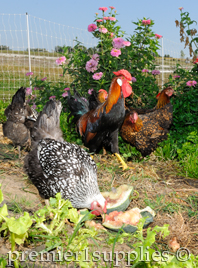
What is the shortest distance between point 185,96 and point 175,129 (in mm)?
678

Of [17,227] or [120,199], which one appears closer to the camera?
[17,227]

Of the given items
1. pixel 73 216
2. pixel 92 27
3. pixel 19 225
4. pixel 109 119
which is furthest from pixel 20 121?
pixel 19 225

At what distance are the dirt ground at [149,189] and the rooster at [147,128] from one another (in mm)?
352

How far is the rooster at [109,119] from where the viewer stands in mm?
3916

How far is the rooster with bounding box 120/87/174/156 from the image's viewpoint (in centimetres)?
442

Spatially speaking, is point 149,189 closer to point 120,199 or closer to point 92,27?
point 120,199

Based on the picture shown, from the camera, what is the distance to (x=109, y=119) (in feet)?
13.0

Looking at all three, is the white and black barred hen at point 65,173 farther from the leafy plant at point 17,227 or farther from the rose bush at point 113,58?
the rose bush at point 113,58

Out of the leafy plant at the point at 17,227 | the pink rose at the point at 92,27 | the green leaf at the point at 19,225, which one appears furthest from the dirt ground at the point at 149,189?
the pink rose at the point at 92,27

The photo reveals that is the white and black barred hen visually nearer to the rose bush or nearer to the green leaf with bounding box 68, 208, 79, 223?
the green leaf with bounding box 68, 208, 79, 223

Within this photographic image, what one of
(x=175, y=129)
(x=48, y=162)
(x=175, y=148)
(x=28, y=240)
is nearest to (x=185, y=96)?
(x=175, y=129)

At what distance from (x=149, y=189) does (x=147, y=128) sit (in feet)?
4.20

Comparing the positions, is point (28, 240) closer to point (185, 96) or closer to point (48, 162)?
point (48, 162)

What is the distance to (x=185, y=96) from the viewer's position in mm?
5145
